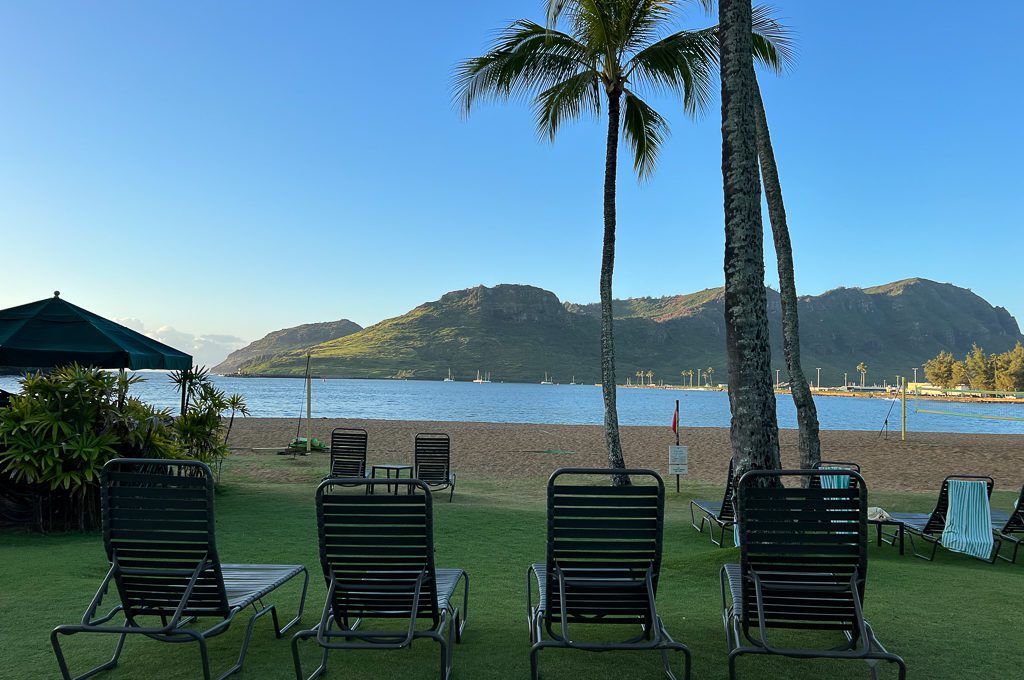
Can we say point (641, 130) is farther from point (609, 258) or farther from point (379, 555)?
point (379, 555)

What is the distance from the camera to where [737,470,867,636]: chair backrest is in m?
3.31

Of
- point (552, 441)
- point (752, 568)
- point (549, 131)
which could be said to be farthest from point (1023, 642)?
point (552, 441)

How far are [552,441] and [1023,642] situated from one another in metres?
21.4

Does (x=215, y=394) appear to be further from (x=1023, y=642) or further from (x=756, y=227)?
(x=1023, y=642)

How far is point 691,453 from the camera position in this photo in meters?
21.0

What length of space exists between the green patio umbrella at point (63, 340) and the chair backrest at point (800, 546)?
8.77 m

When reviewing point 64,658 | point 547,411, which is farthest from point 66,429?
point 547,411

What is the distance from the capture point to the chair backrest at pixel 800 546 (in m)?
3.31

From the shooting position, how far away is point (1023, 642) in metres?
4.12

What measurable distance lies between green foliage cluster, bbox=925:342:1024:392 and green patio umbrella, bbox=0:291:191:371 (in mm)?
137253

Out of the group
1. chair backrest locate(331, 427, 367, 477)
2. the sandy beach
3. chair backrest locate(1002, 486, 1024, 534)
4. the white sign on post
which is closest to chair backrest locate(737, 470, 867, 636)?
chair backrest locate(1002, 486, 1024, 534)

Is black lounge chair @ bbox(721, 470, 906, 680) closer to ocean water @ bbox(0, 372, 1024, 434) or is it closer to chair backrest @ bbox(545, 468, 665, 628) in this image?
chair backrest @ bbox(545, 468, 665, 628)

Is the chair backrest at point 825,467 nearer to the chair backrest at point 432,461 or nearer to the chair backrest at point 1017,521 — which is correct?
the chair backrest at point 1017,521

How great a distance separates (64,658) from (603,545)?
2.71 metres
